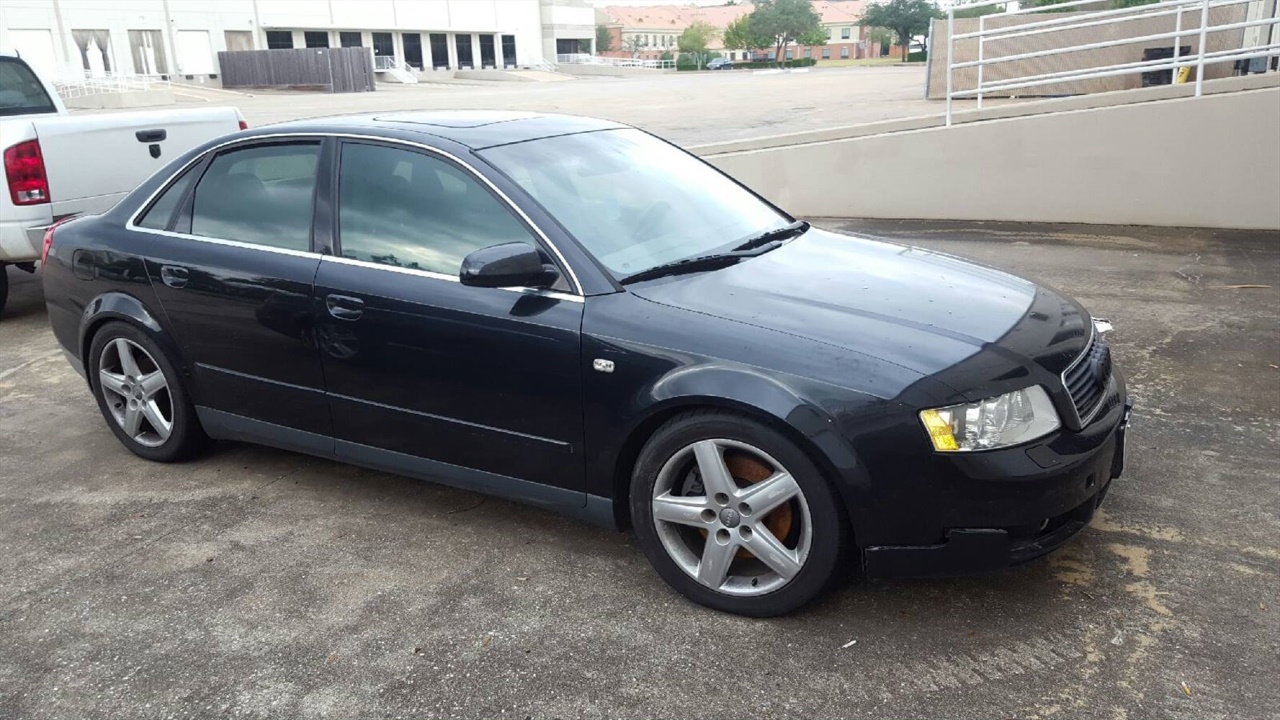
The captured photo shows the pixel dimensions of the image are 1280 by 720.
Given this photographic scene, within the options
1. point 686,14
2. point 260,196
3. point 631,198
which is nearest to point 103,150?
point 260,196

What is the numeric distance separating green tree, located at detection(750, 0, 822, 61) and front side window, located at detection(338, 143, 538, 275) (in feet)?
419

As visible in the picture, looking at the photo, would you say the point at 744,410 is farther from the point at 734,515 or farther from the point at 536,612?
the point at 536,612

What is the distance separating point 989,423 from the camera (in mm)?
3029

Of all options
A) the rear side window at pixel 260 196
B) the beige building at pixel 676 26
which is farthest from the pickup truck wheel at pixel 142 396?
the beige building at pixel 676 26

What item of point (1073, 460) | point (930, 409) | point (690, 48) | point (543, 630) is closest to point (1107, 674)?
point (1073, 460)

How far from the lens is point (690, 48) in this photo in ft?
414

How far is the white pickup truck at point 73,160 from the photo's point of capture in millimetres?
6984

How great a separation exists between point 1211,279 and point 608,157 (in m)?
5.40

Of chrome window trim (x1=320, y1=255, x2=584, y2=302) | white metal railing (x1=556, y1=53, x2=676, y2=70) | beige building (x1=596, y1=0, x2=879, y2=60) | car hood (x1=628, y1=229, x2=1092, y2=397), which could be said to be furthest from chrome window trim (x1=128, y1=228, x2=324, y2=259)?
beige building (x1=596, y1=0, x2=879, y2=60)

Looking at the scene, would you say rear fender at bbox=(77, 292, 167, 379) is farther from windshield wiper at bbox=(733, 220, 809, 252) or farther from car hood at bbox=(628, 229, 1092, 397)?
windshield wiper at bbox=(733, 220, 809, 252)

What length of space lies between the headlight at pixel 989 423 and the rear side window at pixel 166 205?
3.45 metres

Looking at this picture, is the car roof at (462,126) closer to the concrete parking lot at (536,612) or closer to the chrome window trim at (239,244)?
the chrome window trim at (239,244)

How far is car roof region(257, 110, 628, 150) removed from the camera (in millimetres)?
4074

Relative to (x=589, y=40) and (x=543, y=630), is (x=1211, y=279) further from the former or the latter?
(x=589, y=40)
